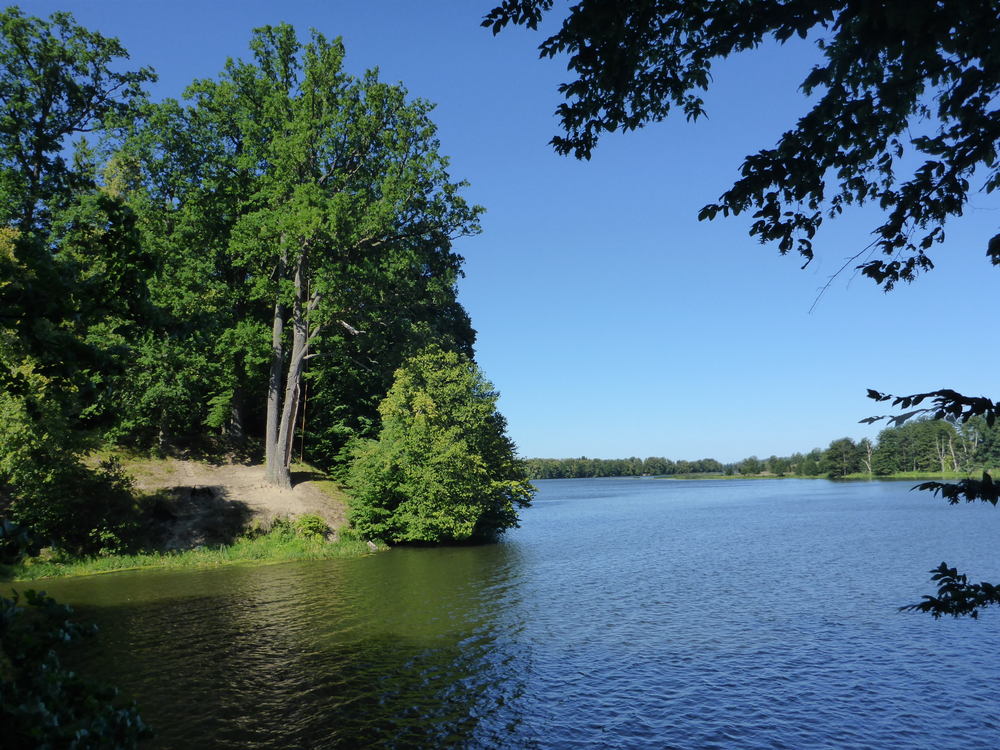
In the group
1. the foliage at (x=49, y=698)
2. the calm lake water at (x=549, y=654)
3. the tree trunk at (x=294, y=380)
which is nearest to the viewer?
the foliage at (x=49, y=698)

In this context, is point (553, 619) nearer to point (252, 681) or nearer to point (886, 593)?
point (252, 681)

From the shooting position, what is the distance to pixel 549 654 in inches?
568

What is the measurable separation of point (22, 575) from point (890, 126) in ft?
89.1

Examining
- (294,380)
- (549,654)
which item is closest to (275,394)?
(294,380)

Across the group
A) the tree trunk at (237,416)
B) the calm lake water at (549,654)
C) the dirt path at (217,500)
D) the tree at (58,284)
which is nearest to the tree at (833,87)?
the tree at (58,284)

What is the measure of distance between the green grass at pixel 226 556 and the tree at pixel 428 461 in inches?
82.2

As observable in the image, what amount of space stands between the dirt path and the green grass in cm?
88

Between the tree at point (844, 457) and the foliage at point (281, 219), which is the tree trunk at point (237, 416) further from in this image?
the tree at point (844, 457)

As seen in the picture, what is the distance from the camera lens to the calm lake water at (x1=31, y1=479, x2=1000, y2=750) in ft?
34.1

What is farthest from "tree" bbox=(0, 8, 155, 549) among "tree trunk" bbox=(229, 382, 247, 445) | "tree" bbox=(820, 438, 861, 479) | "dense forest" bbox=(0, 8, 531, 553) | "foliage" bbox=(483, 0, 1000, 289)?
"tree" bbox=(820, 438, 861, 479)

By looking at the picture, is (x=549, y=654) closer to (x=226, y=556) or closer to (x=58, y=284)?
(x=58, y=284)

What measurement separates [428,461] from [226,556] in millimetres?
9718

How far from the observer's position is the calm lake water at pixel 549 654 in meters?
10.4

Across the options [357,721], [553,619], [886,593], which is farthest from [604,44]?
[886,593]
